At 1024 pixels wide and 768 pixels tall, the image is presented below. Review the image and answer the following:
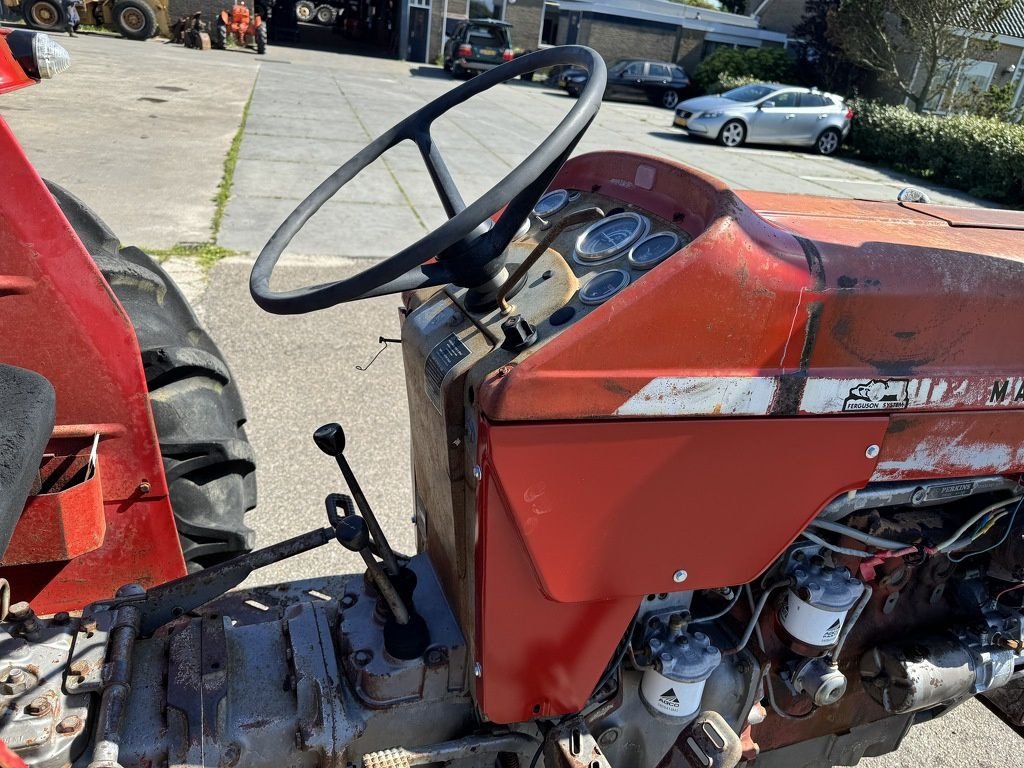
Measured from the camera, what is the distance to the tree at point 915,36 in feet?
52.2

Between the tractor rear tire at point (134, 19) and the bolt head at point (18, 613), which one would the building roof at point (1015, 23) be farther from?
the bolt head at point (18, 613)

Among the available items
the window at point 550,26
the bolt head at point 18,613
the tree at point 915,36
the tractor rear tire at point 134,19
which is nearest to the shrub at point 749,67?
the tree at point 915,36

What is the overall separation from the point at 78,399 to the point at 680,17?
2835cm

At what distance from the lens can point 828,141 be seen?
14945 millimetres

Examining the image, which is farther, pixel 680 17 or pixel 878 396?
pixel 680 17

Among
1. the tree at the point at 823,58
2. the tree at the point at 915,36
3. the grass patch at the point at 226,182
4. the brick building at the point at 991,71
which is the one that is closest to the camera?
the grass patch at the point at 226,182

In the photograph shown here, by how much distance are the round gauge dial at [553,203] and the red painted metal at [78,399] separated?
2.96 feet

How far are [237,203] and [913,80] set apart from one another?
19223 millimetres

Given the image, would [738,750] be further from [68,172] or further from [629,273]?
[68,172]

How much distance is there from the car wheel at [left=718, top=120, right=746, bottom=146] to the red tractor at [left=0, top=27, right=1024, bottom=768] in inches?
512

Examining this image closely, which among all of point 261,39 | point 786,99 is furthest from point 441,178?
point 261,39

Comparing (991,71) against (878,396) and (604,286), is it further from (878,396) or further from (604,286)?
(604,286)

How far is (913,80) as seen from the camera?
1980cm

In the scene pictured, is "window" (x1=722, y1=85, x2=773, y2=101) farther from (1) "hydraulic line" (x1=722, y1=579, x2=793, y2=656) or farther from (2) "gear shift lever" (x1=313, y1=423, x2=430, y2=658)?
(2) "gear shift lever" (x1=313, y1=423, x2=430, y2=658)
